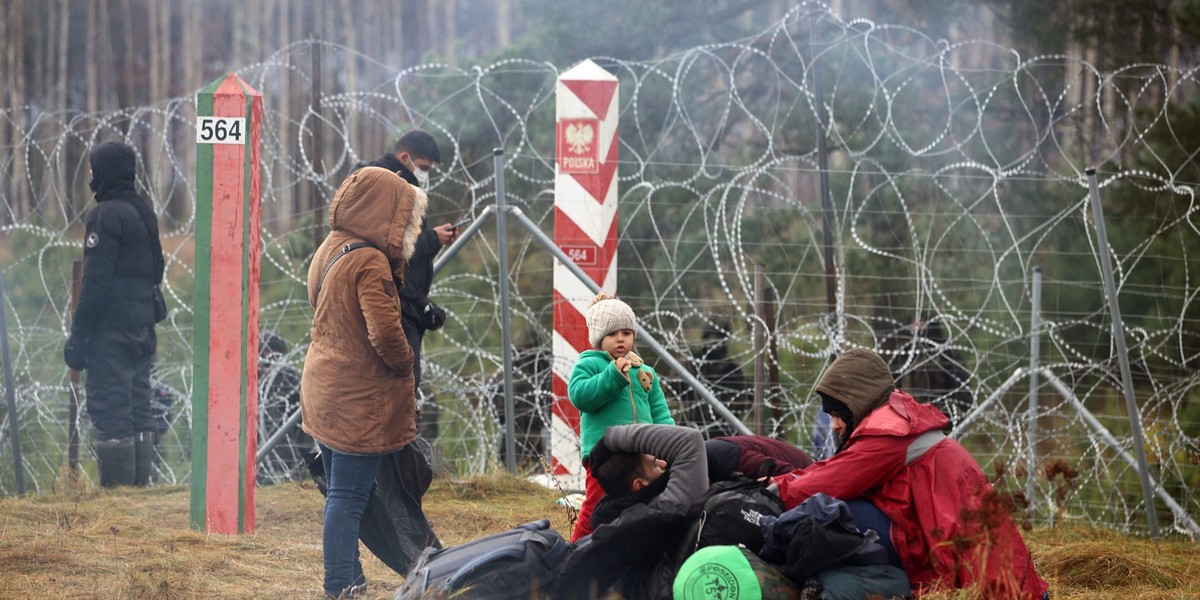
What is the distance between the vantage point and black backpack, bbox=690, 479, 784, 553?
3.49 meters

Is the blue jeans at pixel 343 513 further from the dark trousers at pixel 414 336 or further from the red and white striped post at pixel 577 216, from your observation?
the red and white striped post at pixel 577 216

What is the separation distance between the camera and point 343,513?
4.00 metres

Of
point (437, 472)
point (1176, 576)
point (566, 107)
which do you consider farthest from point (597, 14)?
point (1176, 576)

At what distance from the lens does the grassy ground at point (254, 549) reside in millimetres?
4199

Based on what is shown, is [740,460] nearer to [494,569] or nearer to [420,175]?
[494,569]

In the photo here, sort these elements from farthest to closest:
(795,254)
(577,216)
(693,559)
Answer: (795,254) → (577,216) → (693,559)

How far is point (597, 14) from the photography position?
10.3 meters

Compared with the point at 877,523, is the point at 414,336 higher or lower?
higher

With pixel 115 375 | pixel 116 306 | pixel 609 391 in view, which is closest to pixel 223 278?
pixel 116 306

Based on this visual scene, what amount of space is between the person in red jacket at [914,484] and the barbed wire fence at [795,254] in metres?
2.07

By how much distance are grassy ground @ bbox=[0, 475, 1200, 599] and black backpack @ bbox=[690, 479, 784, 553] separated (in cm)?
58

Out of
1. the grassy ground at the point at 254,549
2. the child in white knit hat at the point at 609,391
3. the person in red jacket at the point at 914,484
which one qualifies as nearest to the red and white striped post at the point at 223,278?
the grassy ground at the point at 254,549

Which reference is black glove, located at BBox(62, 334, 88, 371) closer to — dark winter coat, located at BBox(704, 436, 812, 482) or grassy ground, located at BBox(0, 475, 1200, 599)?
grassy ground, located at BBox(0, 475, 1200, 599)

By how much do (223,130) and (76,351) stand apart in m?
1.80
